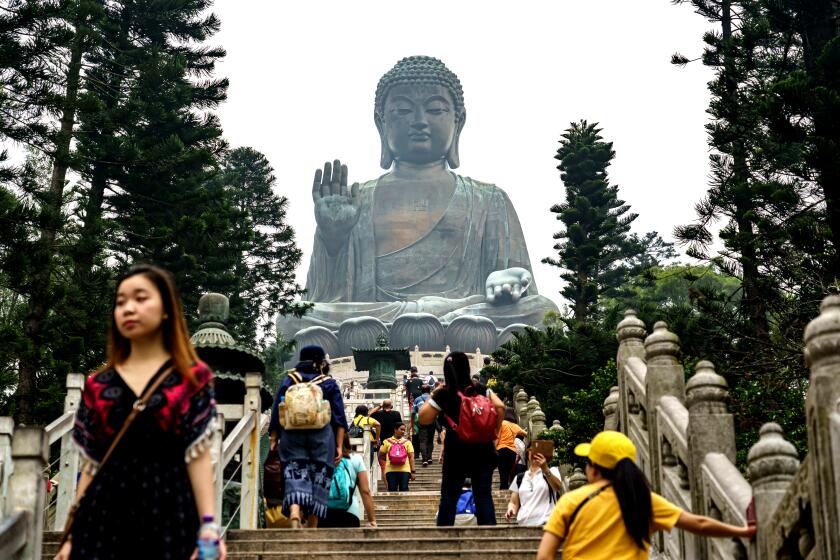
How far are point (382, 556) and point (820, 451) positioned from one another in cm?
301

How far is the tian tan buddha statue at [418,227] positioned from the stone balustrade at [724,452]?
88.3ft

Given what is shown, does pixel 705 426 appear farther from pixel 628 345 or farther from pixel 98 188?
pixel 98 188

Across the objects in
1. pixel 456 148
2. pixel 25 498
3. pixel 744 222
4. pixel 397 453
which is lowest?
pixel 25 498

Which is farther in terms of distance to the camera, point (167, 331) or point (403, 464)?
point (403, 464)

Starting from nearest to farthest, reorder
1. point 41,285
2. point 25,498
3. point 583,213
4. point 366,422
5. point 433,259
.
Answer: point 25,498 → point 366,422 → point 41,285 → point 583,213 → point 433,259

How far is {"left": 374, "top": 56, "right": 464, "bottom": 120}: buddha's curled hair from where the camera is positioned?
35.2 metres

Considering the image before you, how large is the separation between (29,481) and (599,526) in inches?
75.3

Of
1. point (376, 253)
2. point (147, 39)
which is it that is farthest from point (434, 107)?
point (147, 39)

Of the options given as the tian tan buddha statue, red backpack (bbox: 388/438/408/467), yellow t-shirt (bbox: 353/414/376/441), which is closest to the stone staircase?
red backpack (bbox: 388/438/408/467)

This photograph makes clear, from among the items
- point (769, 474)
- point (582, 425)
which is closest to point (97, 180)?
point (582, 425)

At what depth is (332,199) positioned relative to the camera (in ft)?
107

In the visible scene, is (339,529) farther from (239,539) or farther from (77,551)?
(77,551)

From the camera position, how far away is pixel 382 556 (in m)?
6.04

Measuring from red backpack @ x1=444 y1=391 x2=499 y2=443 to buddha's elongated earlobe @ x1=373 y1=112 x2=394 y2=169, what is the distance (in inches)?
1179
